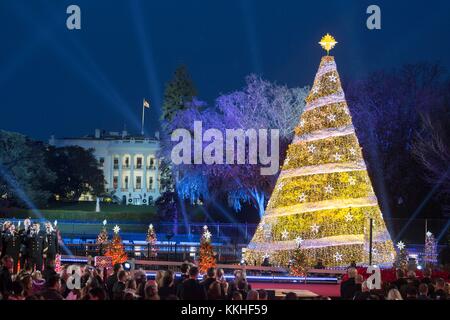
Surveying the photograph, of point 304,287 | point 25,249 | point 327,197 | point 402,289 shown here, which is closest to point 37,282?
point 402,289

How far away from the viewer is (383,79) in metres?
58.9

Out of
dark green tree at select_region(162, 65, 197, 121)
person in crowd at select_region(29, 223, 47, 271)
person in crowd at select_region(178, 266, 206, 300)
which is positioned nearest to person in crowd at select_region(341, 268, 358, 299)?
person in crowd at select_region(178, 266, 206, 300)

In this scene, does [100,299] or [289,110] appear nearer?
[100,299]

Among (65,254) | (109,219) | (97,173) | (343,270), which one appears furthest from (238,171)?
(97,173)

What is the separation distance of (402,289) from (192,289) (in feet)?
12.1

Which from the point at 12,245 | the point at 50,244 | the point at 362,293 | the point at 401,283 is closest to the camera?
the point at 362,293

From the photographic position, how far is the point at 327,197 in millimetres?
27875

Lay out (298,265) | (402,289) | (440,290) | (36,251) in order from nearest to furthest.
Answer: (402,289) < (440,290) < (36,251) < (298,265)

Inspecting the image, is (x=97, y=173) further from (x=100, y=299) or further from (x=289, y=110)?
(x=100, y=299)

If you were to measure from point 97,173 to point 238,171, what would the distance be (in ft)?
201

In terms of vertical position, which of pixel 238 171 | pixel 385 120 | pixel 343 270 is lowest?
pixel 343 270

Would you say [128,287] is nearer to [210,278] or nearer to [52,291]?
[210,278]

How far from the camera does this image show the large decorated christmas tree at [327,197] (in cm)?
2775

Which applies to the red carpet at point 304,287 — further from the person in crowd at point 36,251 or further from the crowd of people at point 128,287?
the crowd of people at point 128,287
